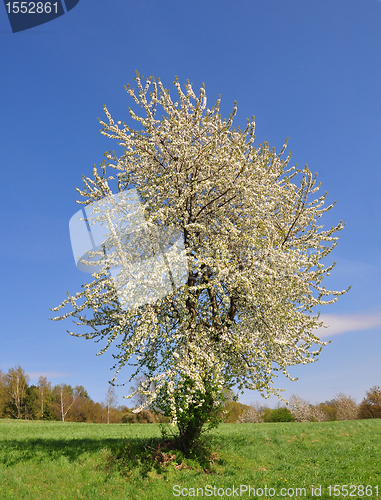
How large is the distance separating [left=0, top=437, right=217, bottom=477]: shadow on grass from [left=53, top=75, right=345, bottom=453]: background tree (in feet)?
2.56

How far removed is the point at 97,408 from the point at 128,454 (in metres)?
76.7

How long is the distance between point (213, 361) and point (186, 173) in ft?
25.2

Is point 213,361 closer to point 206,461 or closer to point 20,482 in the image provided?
point 206,461

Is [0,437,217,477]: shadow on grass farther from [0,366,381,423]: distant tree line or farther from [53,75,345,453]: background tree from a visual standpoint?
[0,366,381,423]: distant tree line

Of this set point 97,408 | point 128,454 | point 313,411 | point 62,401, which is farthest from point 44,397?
point 128,454

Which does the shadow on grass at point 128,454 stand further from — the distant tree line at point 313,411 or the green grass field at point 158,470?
the distant tree line at point 313,411

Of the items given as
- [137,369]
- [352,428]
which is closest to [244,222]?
[137,369]

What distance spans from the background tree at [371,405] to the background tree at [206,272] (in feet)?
154

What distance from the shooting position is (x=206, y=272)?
14305 millimetres

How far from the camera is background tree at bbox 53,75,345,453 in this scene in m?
13.0

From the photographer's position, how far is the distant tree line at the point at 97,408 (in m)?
46.2

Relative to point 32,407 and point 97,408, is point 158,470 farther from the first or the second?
point 97,408

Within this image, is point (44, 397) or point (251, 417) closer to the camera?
point (251, 417)

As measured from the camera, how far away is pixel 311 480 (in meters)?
13.5
